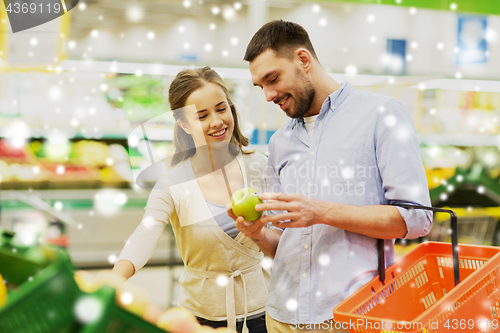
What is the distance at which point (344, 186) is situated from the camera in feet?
3.86

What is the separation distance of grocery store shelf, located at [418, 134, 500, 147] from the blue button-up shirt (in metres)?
2.76

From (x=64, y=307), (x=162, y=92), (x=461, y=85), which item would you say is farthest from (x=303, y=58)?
(x=461, y=85)

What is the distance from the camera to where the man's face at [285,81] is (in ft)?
4.28

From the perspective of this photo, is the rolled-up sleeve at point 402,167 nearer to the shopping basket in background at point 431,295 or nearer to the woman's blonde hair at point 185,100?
the shopping basket in background at point 431,295

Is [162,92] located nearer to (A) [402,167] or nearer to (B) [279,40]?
→ (B) [279,40]

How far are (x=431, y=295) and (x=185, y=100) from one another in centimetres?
111

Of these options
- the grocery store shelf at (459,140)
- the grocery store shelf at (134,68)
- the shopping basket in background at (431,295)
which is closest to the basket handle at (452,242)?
the shopping basket in background at (431,295)

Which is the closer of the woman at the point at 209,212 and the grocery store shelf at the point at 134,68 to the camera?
the woman at the point at 209,212

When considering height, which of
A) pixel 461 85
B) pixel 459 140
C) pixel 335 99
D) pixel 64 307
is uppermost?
pixel 335 99

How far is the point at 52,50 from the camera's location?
3.25 m

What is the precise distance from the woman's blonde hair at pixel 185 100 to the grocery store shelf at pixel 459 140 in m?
2.51

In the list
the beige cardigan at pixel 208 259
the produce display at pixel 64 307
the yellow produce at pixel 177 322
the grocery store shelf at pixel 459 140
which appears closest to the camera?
the produce display at pixel 64 307

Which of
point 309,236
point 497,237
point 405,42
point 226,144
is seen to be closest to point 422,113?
point 405,42

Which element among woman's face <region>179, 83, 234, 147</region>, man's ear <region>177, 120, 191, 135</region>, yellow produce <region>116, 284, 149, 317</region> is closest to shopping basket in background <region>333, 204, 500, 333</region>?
yellow produce <region>116, 284, 149, 317</region>
